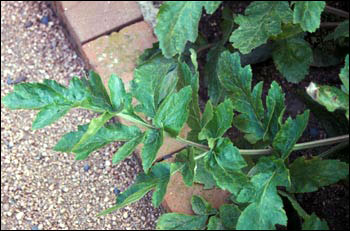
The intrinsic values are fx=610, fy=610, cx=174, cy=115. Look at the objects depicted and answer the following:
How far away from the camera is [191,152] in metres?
1.20

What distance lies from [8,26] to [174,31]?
3.66 feet

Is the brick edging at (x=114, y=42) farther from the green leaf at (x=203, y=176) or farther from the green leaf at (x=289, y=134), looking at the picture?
the green leaf at (x=289, y=134)

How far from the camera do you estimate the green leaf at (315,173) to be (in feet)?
4.30

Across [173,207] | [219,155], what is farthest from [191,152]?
[173,207]

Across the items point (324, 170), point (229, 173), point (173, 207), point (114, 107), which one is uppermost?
point (114, 107)

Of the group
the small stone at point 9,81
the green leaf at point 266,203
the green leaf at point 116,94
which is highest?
the green leaf at point 116,94

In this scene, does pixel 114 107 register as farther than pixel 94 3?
No

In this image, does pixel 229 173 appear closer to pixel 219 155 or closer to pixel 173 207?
pixel 219 155

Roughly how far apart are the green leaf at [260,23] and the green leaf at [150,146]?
417 millimetres

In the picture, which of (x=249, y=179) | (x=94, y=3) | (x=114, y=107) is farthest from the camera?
(x=94, y=3)

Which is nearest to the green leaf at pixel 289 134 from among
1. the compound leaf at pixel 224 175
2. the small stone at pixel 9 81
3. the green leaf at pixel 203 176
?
the compound leaf at pixel 224 175

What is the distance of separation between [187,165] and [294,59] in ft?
2.02

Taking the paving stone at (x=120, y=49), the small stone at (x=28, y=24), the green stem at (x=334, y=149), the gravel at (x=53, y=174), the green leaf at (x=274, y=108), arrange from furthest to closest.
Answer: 1. the small stone at (x=28, y=24)
2. the paving stone at (x=120, y=49)
3. the gravel at (x=53, y=174)
4. the green stem at (x=334, y=149)
5. the green leaf at (x=274, y=108)

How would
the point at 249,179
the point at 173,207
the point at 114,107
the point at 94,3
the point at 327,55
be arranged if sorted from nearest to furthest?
the point at 114,107
the point at 249,179
the point at 173,207
the point at 327,55
the point at 94,3
